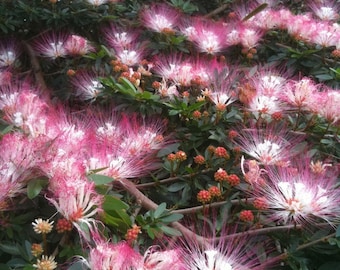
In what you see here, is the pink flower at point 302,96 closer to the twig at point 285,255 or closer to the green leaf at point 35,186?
the twig at point 285,255

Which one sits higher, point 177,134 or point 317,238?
point 177,134

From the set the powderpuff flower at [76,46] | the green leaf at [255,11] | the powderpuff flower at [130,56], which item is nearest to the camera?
the powderpuff flower at [130,56]

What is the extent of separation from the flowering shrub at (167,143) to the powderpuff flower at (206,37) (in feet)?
0.04

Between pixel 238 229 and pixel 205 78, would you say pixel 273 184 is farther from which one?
pixel 205 78

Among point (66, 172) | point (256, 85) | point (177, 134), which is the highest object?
point (256, 85)

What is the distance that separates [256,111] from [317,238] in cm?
68

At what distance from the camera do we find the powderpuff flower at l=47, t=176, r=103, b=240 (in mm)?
1267

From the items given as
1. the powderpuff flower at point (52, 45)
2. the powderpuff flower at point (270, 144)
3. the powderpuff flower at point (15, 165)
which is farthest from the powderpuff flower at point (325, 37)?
the powderpuff flower at point (15, 165)

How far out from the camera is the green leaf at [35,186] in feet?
4.30

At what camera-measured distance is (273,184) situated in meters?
1.56

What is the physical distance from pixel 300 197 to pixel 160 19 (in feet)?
5.60

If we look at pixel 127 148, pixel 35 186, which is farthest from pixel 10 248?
pixel 127 148

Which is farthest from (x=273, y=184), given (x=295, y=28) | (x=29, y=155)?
(x=295, y=28)

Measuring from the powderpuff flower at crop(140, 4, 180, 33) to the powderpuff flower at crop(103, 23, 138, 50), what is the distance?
0.11 metres
